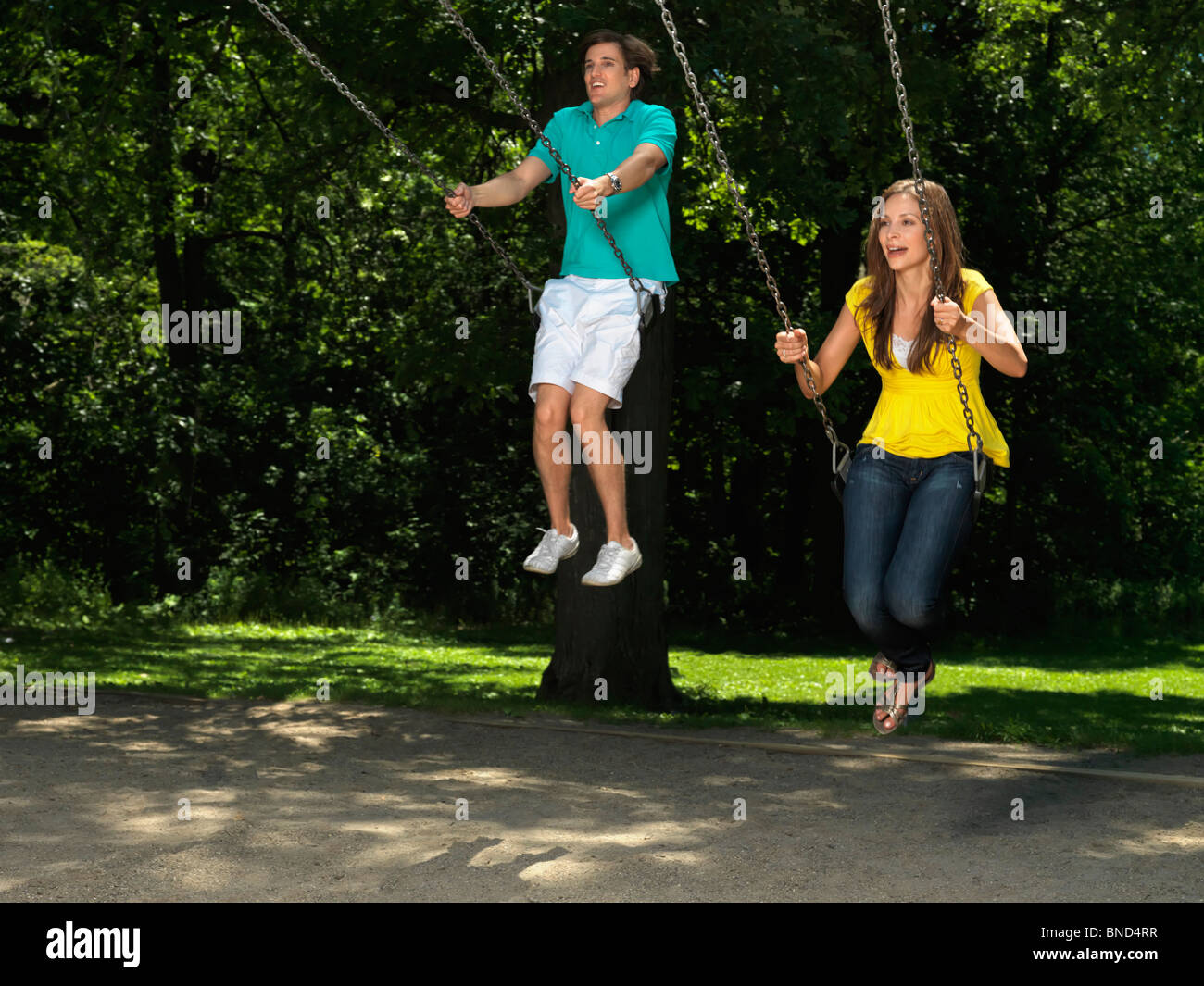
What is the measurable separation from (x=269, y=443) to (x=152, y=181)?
969cm

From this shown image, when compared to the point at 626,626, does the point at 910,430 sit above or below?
above

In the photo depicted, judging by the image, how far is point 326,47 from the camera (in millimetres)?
12297

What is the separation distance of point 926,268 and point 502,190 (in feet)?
5.34

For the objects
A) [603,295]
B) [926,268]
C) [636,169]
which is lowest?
[603,295]

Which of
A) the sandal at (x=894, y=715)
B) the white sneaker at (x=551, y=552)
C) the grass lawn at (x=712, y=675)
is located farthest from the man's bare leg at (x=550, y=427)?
the grass lawn at (x=712, y=675)

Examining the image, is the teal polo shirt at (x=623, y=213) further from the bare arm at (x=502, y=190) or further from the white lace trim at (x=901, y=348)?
the white lace trim at (x=901, y=348)

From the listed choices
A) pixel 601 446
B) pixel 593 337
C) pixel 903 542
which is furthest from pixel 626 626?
pixel 903 542

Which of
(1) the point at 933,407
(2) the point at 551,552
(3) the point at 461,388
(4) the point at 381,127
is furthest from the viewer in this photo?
(3) the point at 461,388

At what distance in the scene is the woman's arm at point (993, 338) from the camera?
16.2ft

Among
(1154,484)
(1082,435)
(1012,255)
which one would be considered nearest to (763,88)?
(1012,255)

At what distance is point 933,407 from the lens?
17.2 feet

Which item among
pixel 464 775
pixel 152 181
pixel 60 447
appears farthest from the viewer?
pixel 60 447

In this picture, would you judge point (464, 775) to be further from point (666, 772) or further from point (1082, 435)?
point (1082, 435)

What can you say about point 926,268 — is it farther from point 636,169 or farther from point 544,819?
point 544,819
